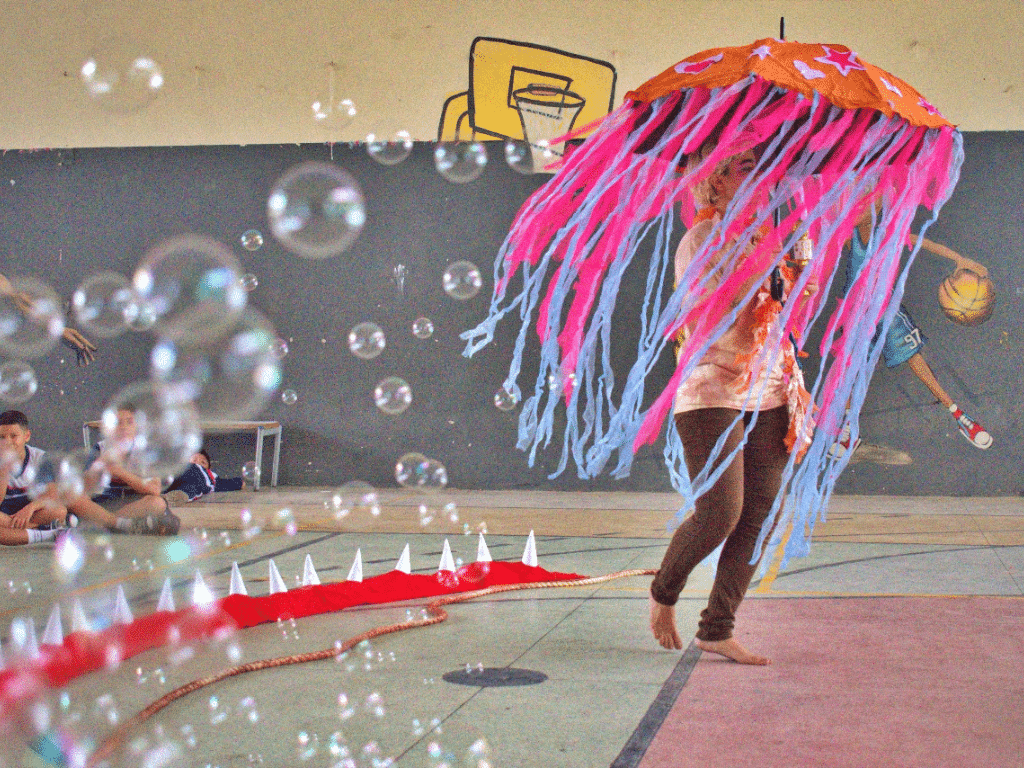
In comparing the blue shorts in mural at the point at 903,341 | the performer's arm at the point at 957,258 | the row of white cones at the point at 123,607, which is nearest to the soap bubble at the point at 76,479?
the row of white cones at the point at 123,607

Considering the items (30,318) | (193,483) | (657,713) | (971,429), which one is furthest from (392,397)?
(971,429)

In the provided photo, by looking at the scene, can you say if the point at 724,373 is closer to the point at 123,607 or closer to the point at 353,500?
the point at 123,607

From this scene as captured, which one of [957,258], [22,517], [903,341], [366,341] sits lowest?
[22,517]

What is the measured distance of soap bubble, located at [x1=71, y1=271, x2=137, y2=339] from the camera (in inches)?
304

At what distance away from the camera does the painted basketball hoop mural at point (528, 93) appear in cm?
703

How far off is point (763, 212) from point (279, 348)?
20.4ft

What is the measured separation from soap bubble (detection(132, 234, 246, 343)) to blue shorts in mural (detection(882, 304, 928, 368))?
5.06m

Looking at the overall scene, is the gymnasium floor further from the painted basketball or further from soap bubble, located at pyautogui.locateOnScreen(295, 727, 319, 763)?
the painted basketball

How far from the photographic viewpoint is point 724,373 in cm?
259

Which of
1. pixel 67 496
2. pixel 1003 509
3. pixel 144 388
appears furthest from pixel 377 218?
pixel 1003 509

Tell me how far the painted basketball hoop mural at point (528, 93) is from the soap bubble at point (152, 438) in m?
2.74

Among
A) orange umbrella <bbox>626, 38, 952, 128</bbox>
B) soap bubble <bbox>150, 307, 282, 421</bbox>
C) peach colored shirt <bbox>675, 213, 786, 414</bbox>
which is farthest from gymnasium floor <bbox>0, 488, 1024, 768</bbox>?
soap bubble <bbox>150, 307, 282, 421</bbox>

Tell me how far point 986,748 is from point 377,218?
24.6 feet

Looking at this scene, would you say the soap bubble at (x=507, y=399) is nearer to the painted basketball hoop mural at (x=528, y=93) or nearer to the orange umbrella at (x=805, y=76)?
the orange umbrella at (x=805, y=76)
